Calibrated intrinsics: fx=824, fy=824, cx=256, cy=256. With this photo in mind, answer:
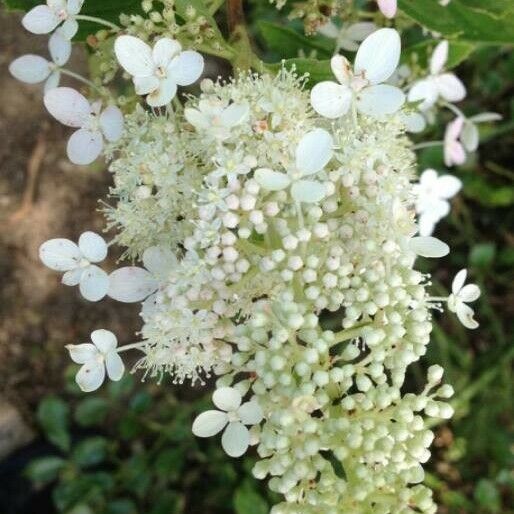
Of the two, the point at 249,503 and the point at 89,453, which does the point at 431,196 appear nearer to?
the point at 249,503

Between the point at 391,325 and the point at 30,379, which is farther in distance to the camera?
the point at 30,379

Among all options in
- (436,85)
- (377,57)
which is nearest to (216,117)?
(377,57)

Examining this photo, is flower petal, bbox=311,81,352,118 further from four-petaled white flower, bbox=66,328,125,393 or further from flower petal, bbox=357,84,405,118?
four-petaled white flower, bbox=66,328,125,393

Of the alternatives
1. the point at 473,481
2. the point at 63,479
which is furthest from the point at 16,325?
the point at 473,481

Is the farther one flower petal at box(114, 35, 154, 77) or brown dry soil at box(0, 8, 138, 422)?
brown dry soil at box(0, 8, 138, 422)

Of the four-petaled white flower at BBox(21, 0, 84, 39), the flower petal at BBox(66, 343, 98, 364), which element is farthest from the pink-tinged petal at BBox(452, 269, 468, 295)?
the four-petaled white flower at BBox(21, 0, 84, 39)

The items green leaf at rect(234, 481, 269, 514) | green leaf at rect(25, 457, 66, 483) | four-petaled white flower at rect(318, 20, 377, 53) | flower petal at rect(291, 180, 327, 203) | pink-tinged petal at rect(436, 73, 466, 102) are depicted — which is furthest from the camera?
green leaf at rect(25, 457, 66, 483)

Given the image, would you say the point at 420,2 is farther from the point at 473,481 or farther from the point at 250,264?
the point at 473,481
